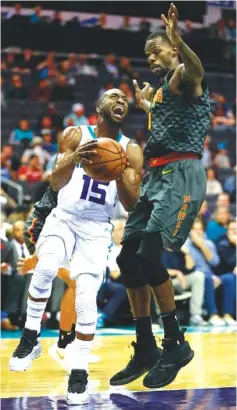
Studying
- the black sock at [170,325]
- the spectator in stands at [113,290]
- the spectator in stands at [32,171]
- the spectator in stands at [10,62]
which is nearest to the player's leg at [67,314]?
the black sock at [170,325]

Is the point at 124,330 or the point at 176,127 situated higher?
the point at 176,127

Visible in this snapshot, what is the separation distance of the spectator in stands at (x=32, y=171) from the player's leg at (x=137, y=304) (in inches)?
309

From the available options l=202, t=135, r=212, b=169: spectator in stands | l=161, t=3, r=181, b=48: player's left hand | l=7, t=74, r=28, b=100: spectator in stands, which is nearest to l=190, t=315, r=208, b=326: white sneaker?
l=161, t=3, r=181, b=48: player's left hand

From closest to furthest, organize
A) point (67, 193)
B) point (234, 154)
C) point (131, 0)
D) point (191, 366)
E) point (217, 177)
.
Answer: point (67, 193)
point (191, 366)
point (217, 177)
point (234, 154)
point (131, 0)

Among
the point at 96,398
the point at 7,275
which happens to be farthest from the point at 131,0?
the point at 96,398

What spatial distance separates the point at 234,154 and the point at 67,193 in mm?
13320

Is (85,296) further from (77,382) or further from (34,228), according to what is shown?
(34,228)

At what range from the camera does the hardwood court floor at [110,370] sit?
6.16 m

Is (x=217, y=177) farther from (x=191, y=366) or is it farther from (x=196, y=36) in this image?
(x=191, y=366)

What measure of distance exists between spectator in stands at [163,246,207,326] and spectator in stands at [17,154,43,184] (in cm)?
360

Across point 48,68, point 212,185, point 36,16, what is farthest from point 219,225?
point 36,16

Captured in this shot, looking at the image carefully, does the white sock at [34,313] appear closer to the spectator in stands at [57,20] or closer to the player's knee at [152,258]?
the player's knee at [152,258]

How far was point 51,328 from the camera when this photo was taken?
1045 cm

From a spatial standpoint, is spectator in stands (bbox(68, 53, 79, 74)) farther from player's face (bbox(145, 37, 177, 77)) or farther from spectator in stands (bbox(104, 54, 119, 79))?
player's face (bbox(145, 37, 177, 77))
